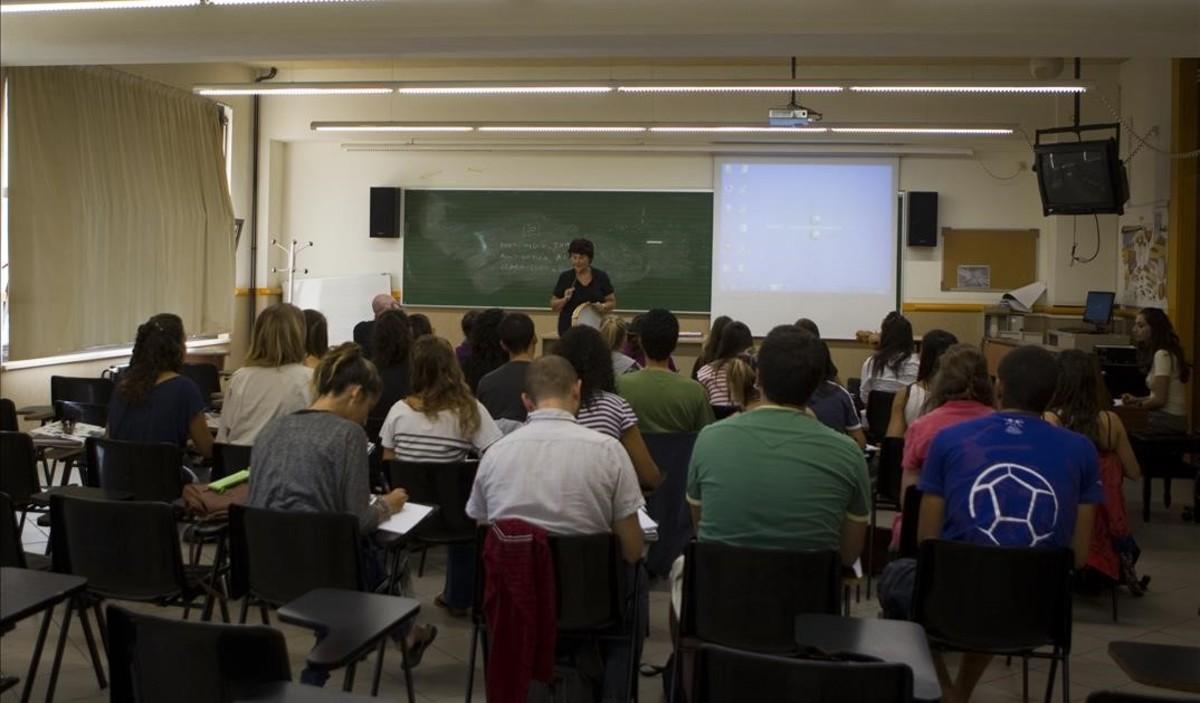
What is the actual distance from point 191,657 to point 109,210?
27.6 feet

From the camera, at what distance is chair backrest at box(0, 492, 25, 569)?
3.53 m

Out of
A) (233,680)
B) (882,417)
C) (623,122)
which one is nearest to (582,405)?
(233,680)

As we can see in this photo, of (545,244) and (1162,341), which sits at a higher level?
(545,244)

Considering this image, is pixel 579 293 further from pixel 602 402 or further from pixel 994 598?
pixel 994 598

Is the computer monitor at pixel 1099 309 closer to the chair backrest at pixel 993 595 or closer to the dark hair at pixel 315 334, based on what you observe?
the dark hair at pixel 315 334

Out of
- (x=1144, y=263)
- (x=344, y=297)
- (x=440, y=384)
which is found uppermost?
(x=1144, y=263)

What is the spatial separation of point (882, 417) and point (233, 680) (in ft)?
15.8

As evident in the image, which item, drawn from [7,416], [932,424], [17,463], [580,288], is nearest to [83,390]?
[7,416]

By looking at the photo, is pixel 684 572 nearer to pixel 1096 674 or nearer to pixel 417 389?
pixel 417 389

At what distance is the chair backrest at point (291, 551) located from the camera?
11.1 feet

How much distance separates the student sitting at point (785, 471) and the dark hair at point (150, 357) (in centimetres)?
272

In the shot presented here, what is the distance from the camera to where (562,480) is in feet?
10.7

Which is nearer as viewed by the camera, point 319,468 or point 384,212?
point 319,468

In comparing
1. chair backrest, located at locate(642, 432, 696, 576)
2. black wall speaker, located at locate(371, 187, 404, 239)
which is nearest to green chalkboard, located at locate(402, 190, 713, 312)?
black wall speaker, located at locate(371, 187, 404, 239)
